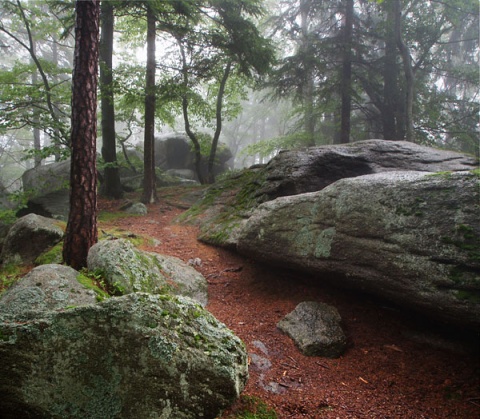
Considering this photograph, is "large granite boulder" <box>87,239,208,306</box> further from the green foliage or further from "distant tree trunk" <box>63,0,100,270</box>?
the green foliage

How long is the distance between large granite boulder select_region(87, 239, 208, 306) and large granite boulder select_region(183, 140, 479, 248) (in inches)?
70.0

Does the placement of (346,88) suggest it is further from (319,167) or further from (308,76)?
(319,167)

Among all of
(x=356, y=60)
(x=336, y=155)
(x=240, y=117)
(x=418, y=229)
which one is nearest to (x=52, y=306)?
(x=418, y=229)

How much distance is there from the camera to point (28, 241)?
6.01 metres

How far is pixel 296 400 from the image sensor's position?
10.5 ft

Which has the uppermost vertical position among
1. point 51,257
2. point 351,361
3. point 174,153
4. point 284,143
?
point 174,153

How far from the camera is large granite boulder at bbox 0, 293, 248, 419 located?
6.74 feet

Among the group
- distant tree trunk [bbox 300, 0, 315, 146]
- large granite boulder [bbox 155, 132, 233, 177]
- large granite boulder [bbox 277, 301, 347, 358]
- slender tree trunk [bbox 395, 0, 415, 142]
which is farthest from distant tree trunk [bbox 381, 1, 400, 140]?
large granite boulder [bbox 155, 132, 233, 177]

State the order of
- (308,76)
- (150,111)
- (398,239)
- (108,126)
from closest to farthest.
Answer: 1. (398,239)
2. (150,111)
3. (108,126)
4. (308,76)

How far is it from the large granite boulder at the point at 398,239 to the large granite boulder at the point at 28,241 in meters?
4.55

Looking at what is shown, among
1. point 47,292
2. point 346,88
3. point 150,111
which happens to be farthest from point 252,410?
point 346,88

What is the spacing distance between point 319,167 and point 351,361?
16.2ft

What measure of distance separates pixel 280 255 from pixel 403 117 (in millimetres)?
12932

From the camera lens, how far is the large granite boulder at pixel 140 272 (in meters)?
4.46
